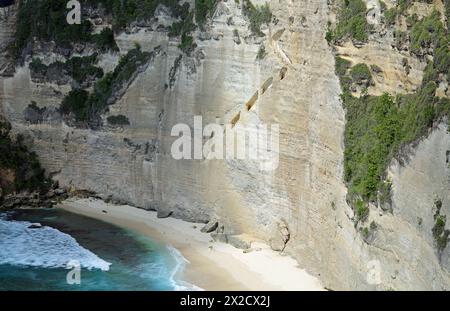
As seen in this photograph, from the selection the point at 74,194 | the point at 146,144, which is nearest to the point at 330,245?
the point at 146,144

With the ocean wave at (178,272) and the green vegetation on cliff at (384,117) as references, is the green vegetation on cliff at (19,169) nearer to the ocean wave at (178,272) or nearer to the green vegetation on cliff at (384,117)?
the ocean wave at (178,272)

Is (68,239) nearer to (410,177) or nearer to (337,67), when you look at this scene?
(337,67)

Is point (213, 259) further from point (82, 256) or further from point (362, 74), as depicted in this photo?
point (362, 74)

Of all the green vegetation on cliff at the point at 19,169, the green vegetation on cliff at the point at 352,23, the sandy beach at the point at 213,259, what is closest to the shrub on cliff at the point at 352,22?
the green vegetation on cliff at the point at 352,23

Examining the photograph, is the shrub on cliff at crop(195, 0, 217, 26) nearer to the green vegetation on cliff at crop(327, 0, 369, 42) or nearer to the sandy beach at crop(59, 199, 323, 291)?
the green vegetation on cliff at crop(327, 0, 369, 42)

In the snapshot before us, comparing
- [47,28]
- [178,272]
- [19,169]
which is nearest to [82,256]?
[178,272]
